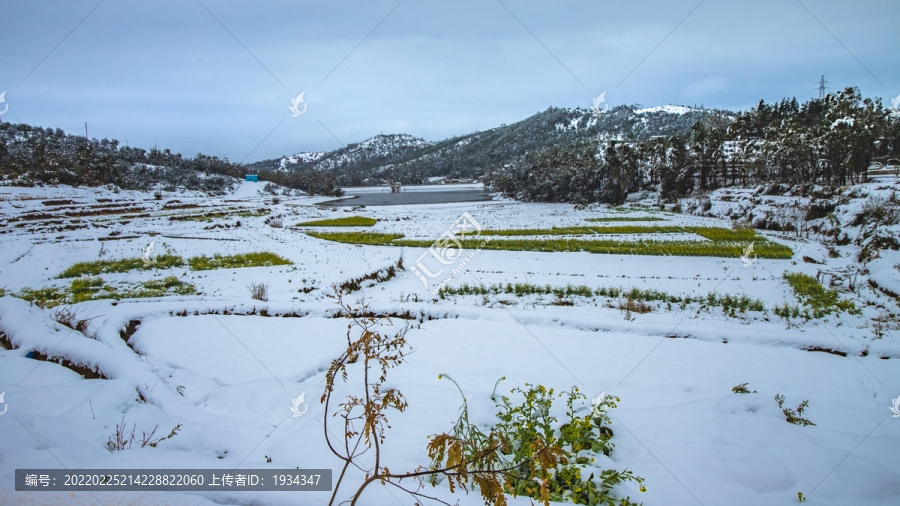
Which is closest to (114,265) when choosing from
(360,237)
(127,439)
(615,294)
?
(360,237)

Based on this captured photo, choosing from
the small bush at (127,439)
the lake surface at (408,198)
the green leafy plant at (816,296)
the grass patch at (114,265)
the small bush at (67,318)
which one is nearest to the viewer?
the small bush at (127,439)

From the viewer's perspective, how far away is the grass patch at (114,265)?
1405cm

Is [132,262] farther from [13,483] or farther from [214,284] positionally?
[13,483]

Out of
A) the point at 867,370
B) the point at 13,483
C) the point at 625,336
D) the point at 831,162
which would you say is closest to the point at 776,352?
the point at 867,370

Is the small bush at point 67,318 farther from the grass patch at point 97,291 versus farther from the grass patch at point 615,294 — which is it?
→ the grass patch at point 615,294

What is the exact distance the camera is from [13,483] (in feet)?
7.52

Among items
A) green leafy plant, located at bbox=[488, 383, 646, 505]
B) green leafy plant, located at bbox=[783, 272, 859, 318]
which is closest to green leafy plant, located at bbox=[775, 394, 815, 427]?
green leafy plant, located at bbox=[488, 383, 646, 505]

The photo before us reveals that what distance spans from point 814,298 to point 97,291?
66.4 ft

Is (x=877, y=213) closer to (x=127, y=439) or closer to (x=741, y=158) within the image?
(x=127, y=439)

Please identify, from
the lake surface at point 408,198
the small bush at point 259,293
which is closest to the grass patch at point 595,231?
the small bush at point 259,293

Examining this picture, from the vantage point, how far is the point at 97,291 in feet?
37.7

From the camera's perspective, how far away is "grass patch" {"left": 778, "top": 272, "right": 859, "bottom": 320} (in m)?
9.99

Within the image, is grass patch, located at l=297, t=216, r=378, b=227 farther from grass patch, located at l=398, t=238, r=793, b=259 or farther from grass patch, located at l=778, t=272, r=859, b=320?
grass patch, located at l=778, t=272, r=859, b=320

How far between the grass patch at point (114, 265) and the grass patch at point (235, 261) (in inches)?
26.6
